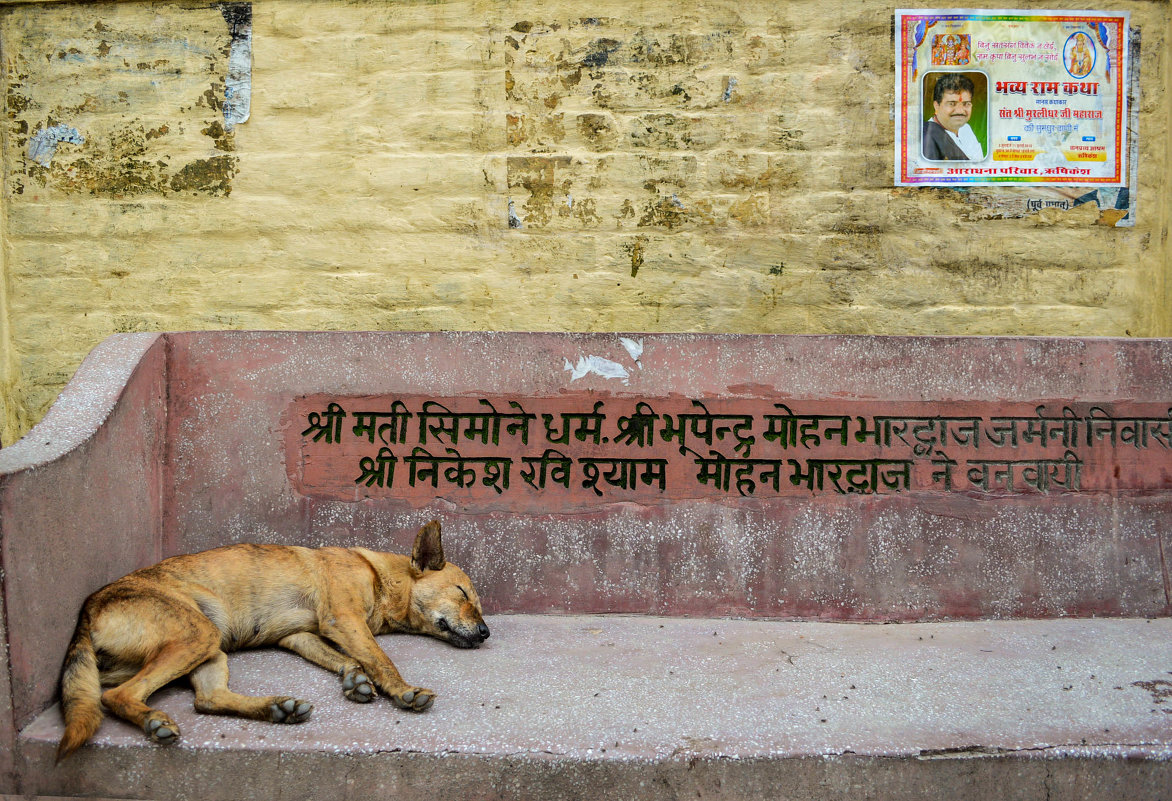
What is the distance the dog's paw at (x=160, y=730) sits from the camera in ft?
9.25

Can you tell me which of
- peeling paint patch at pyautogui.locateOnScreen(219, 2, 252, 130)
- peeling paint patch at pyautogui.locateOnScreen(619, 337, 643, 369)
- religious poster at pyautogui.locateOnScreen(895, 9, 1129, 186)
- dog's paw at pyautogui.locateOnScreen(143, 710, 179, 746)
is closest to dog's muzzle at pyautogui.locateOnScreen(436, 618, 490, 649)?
dog's paw at pyautogui.locateOnScreen(143, 710, 179, 746)

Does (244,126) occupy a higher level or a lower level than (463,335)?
higher

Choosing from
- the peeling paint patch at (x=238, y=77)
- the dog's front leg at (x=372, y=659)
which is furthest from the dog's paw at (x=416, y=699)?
the peeling paint patch at (x=238, y=77)

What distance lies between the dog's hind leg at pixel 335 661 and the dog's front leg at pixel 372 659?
0.03 meters

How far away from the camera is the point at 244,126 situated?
17.8 ft

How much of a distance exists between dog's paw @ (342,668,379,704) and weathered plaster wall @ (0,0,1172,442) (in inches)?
104

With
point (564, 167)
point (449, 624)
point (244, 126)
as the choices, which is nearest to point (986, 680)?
point (449, 624)

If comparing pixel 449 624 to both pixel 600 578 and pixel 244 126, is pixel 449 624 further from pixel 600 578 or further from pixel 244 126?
pixel 244 126

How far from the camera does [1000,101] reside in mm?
5355

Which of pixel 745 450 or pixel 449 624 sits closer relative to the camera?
pixel 449 624

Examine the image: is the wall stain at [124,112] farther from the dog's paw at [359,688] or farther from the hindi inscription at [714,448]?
the dog's paw at [359,688]

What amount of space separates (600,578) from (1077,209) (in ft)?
11.9

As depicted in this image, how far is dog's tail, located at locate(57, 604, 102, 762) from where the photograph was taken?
9.12ft

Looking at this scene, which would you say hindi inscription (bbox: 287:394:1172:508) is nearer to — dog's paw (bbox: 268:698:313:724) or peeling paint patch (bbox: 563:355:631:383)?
peeling paint patch (bbox: 563:355:631:383)
